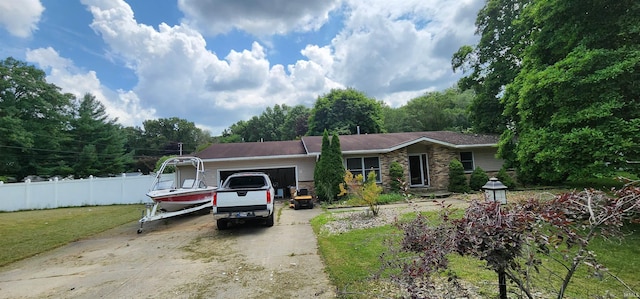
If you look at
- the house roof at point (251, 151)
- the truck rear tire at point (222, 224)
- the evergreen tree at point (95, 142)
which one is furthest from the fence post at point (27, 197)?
the evergreen tree at point (95, 142)

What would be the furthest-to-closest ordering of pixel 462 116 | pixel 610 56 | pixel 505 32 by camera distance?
pixel 462 116, pixel 505 32, pixel 610 56

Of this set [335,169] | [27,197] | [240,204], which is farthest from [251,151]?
[27,197]

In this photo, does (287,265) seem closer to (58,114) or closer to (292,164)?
(292,164)

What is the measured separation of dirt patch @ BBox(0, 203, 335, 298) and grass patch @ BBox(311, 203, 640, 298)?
0.29m

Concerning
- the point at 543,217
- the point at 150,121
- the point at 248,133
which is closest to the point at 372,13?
the point at 543,217

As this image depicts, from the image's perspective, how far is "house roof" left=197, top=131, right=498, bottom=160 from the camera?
587 inches

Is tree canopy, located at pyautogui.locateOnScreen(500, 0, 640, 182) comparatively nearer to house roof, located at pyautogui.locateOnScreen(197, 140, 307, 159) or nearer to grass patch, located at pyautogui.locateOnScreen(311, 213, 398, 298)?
grass patch, located at pyautogui.locateOnScreen(311, 213, 398, 298)

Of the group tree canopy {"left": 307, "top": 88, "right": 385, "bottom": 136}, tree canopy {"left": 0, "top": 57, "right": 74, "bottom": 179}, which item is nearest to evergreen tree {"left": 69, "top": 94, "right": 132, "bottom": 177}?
tree canopy {"left": 0, "top": 57, "right": 74, "bottom": 179}

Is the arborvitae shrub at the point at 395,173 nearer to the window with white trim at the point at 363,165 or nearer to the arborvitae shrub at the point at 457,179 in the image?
the window with white trim at the point at 363,165

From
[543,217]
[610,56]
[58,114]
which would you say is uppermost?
[58,114]

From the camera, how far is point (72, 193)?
16250mm

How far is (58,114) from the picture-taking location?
1201 inches

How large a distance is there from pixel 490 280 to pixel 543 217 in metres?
2.33

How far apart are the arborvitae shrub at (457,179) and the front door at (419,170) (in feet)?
5.49
